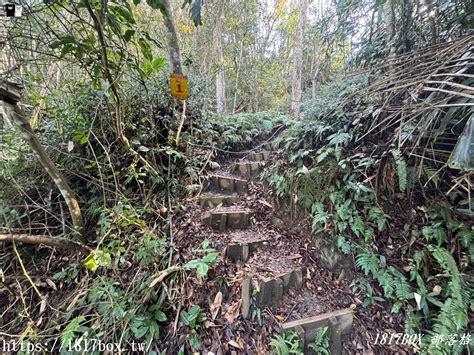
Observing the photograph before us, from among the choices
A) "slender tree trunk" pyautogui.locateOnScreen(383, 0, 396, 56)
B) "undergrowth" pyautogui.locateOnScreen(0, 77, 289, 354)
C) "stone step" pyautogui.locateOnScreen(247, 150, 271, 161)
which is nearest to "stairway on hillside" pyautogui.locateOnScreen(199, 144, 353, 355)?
"undergrowth" pyautogui.locateOnScreen(0, 77, 289, 354)

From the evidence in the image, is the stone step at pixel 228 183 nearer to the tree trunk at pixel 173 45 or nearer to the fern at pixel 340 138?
the fern at pixel 340 138

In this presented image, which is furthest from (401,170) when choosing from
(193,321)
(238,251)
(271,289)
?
(193,321)

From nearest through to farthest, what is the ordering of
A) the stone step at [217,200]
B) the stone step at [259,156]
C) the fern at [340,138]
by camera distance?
1. the fern at [340,138]
2. the stone step at [217,200]
3. the stone step at [259,156]

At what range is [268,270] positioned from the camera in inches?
74.9

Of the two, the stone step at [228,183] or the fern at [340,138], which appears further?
the stone step at [228,183]

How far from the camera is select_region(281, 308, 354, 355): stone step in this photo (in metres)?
1.59

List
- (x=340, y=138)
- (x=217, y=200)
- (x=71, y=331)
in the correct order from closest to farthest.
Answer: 1. (x=71, y=331)
2. (x=340, y=138)
3. (x=217, y=200)

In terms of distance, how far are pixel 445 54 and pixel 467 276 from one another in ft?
5.83

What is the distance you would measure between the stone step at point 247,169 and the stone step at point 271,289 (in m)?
1.53

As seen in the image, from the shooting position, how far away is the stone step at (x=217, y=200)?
2451mm

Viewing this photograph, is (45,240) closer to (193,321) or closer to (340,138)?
(193,321)

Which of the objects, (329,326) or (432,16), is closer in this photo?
(329,326)

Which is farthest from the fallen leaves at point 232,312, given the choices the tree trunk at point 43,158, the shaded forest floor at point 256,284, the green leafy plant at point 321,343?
the tree trunk at point 43,158

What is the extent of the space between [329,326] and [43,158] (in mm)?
2771
